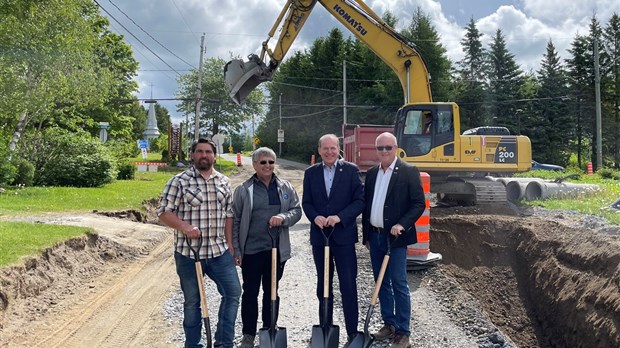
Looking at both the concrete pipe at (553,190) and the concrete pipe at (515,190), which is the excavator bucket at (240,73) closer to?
the concrete pipe at (515,190)

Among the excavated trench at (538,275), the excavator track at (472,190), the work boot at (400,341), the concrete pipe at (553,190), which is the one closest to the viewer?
the work boot at (400,341)

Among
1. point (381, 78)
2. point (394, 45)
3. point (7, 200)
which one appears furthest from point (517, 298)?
point (381, 78)

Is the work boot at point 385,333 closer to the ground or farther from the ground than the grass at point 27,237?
closer to the ground

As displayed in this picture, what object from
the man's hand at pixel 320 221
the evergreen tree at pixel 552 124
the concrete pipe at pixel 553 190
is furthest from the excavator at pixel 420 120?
the evergreen tree at pixel 552 124

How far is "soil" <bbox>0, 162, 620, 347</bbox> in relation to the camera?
5.77 meters

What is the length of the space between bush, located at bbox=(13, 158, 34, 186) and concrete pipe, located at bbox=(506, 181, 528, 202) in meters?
14.5

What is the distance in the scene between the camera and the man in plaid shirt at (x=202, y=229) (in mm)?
4500

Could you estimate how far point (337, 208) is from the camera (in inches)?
197

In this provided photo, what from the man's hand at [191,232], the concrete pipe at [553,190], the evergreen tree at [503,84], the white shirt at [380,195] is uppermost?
the evergreen tree at [503,84]

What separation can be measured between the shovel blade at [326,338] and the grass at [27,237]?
4.26m

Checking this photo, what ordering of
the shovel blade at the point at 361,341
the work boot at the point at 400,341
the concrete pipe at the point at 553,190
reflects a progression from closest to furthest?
the shovel blade at the point at 361,341, the work boot at the point at 400,341, the concrete pipe at the point at 553,190

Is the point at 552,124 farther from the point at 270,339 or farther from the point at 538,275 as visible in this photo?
the point at 270,339

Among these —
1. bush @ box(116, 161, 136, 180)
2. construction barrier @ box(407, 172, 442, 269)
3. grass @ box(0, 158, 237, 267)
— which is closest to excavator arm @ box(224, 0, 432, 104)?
grass @ box(0, 158, 237, 267)

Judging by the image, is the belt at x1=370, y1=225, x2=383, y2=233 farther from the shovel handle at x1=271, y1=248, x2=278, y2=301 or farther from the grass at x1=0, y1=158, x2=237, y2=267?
the grass at x1=0, y1=158, x2=237, y2=267
